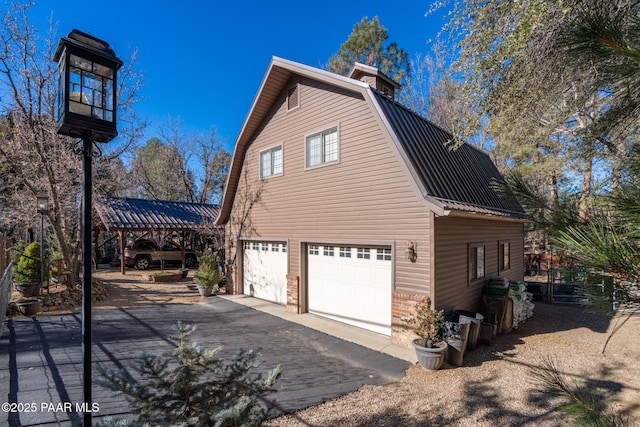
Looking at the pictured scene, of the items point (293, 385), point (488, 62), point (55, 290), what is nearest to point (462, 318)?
point (293, 385)

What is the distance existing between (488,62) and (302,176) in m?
6.02

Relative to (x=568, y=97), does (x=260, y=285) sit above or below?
below

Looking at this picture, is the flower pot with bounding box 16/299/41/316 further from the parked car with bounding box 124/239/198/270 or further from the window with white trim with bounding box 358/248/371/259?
the parked car with bounding box 124/239/198/270

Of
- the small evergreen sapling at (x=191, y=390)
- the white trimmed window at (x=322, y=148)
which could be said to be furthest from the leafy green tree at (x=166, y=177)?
the small evergreen sapling at (x=191, y=390)

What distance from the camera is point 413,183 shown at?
6.56 metres

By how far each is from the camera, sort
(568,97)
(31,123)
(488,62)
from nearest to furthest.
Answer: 1. (488,62)
2. (568,97)
3. (31,123)

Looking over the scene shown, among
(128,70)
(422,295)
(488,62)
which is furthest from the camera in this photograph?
(128,70)

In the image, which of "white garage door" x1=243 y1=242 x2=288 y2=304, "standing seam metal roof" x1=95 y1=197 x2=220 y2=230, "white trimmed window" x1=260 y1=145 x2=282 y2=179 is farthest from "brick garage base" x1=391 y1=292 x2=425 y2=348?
"standing seam metal roof" x1=95 y1=197 x2=220 y2=230

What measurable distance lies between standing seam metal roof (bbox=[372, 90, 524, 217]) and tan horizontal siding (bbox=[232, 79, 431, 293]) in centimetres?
41

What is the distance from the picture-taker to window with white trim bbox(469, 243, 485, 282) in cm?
812

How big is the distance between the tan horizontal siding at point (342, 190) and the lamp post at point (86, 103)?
211 inches

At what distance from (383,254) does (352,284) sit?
1.27 metres

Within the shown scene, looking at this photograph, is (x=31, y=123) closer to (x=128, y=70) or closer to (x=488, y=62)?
(x=128, y=70)

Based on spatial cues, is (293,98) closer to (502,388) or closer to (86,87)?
(86,87)
